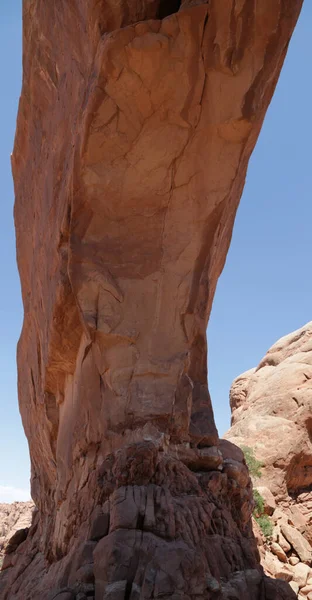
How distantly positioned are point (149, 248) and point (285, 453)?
11623 mm

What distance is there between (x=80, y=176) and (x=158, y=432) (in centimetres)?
325

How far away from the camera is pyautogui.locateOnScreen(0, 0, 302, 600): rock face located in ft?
20.5

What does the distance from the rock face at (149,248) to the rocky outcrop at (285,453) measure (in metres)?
7.53

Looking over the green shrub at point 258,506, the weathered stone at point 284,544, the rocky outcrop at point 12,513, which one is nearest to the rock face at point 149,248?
the green shrub at point 258,506

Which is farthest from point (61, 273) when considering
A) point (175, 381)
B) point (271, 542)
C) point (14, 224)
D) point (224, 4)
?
point (271, 542)

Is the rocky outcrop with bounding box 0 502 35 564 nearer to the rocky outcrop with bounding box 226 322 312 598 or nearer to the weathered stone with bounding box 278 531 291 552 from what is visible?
the rocky outcrop with bounding box 226 322 312 598

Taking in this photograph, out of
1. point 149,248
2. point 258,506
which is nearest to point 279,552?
point 258,506

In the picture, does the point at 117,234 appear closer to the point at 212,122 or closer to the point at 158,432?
the point at 212,122

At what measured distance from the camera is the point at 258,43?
264 inches

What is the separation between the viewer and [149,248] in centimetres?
717

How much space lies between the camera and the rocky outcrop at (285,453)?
1405cm

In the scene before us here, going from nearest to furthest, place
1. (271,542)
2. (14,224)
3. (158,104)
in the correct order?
(158,104)
(14,224)
(271,542)

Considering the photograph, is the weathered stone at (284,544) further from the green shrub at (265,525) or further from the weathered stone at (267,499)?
the weathered stone at (267,499)

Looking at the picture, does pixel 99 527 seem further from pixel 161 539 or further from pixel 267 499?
pixel 267 499
